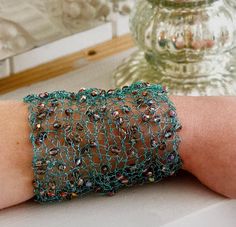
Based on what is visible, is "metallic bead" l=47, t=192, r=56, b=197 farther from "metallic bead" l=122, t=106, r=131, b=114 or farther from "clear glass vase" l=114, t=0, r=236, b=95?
"clear glass vase" l=114, t=0, r=236, b=95

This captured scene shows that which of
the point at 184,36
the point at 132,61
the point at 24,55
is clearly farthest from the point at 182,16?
the point at 24,55

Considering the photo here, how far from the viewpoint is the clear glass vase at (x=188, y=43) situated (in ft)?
2.64

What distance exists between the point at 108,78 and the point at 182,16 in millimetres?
164

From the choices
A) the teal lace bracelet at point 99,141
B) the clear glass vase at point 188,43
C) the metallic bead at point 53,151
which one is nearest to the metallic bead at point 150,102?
the teal lace bracelet at point 99,141

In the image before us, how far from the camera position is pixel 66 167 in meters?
0.61

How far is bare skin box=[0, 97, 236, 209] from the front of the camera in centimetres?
61

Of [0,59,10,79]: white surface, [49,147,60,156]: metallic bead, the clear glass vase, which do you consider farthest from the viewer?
[0,59,10,79]: white surface

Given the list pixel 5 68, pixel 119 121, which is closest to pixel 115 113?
pixel 119 121

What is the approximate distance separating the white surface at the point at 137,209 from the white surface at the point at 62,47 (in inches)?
13.3

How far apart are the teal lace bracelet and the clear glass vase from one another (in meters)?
0.20

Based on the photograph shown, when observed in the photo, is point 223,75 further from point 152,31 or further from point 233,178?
point 233,178

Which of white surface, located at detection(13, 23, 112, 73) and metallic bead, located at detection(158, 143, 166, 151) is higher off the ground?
metallic bead, located at detection(158, 143, 166, 151)

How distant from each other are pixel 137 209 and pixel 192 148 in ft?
0.28

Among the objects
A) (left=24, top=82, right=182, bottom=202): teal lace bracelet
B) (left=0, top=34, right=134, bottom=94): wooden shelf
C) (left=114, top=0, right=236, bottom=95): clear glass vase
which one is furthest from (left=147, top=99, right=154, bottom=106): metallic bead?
(left=0, top=34, right=134, bottom=94): wooden shelf
